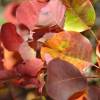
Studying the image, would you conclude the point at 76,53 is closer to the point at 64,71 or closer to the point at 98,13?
the point at 64,71

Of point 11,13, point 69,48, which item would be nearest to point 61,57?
point 69,48

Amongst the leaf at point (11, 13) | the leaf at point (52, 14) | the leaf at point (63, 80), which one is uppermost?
the leaf at point (52, 14)

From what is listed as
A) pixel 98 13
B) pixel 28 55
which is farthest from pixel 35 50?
pixel 98 13

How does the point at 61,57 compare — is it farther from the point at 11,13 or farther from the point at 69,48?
the point at 11,13

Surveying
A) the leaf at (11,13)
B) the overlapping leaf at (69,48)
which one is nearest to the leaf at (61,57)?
the overlapping leaf at (69,48)

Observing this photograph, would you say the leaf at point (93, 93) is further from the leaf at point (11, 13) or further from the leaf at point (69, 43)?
the leaf at point (11, 13)

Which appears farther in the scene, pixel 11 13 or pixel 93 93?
pixel 11 13
